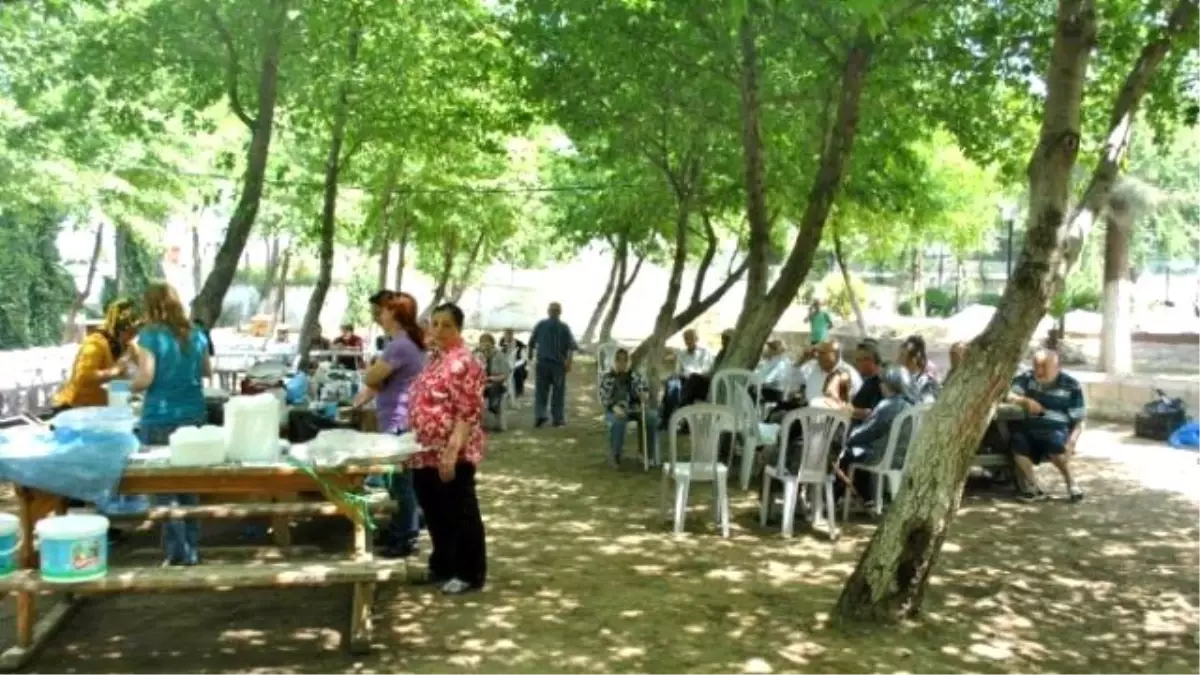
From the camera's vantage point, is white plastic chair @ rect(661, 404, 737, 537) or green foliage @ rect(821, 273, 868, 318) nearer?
white plastic chair @ rect(661, 404, 737, 537)

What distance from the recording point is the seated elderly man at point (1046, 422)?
9.20 metres

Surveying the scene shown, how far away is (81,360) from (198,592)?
1.74 metres

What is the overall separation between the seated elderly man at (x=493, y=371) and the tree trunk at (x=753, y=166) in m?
3.13

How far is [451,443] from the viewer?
5.68 metres

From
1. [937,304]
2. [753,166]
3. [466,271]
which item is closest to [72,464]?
[753,166]

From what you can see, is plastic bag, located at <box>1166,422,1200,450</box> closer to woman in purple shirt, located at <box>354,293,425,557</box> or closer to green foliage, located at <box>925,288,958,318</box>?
woman in purple shirt, located at <box>354,293,425,557</box>

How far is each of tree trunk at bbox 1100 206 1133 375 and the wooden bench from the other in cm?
1520

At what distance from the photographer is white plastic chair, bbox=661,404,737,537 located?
7684 millimetres

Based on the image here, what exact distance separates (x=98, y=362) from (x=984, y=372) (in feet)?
16.7

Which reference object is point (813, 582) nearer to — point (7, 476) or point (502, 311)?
point (7, 476)

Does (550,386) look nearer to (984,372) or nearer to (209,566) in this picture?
(984,372)

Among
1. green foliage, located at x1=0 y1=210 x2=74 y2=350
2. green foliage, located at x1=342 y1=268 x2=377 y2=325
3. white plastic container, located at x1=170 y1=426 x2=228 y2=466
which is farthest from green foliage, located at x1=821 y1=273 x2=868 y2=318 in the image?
white plastic container, located at x1=170 y1=426 x2=228 y2=466

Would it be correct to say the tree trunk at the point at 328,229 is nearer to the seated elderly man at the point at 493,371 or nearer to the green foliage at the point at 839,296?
the seated elderly man at the point at 493,371

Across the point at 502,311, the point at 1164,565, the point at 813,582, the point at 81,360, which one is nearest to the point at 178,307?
the point at 81,360
